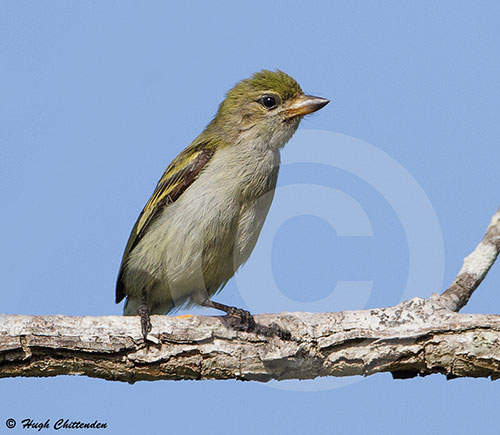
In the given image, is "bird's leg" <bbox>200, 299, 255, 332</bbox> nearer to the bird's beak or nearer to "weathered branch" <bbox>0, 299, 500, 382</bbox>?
"weathered branch" <bbox>0, 299, 500, 382</bbox>

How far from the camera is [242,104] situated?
289 inches

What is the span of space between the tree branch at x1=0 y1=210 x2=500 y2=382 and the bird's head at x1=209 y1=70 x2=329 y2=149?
2.18 metres

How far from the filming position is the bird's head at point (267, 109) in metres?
7.04

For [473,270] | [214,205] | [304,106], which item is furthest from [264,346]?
[304,106]

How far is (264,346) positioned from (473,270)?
2100mm

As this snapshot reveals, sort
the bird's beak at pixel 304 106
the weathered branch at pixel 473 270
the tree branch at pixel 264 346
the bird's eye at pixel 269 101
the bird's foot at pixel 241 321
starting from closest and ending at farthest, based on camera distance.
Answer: the tree branch at pixel 264 346 → the bird's foot at pixel 241 321 → the weathered branch at pixel 473 270 → the bird's beak at pixel 304 106 → the bird's eye at pixel 269 101

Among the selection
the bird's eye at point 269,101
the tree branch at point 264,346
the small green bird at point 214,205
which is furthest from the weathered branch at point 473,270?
the bird's eye at point 269,101

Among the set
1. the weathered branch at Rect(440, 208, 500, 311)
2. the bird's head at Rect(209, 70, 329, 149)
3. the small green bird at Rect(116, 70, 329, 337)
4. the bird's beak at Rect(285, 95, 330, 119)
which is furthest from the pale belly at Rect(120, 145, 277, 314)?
the weathered branch at Rect(440, 208, 500, 311)

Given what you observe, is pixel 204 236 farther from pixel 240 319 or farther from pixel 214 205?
pixel 240 319

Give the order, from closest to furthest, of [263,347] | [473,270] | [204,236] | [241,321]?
[263,347] → [241,321] → [473,270] → [204,236]

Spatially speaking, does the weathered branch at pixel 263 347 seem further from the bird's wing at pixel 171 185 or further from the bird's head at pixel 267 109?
the bird's head at pixel 267 109

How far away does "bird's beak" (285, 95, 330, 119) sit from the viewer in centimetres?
704

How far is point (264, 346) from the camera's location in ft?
18.6

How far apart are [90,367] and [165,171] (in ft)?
8.67
